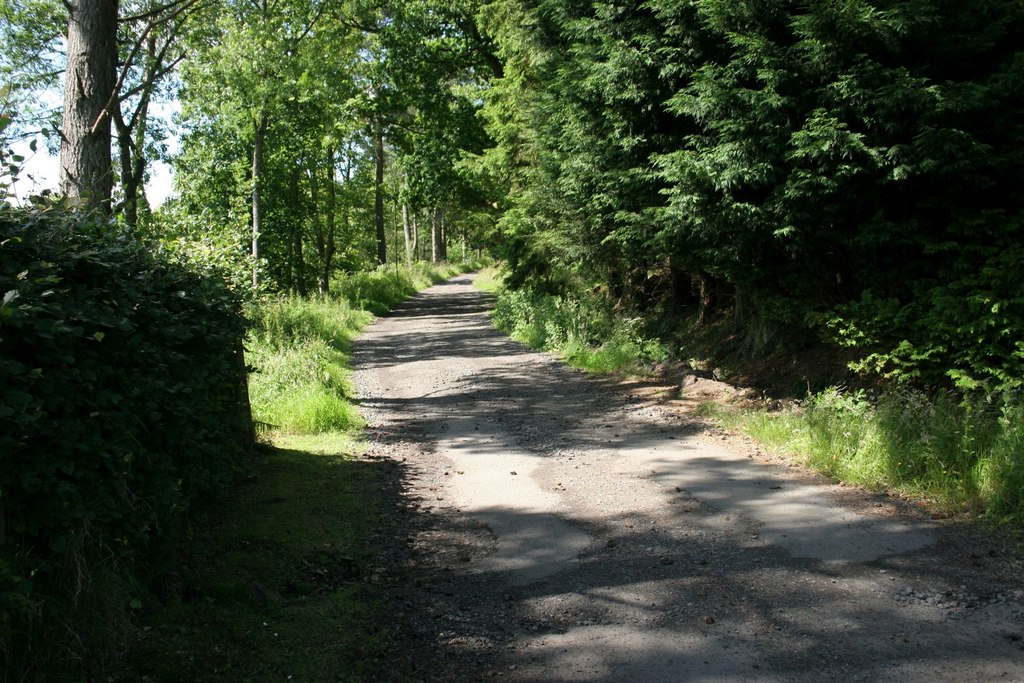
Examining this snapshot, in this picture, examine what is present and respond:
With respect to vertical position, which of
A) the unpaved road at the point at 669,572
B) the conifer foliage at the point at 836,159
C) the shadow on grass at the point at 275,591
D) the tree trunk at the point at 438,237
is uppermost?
the tree trunk at the point at 438,237

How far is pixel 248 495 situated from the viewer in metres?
6.94

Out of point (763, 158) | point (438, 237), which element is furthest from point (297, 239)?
point (438, 237)

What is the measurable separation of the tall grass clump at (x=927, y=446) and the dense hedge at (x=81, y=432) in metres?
5.52

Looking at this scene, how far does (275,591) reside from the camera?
5059 millimetres

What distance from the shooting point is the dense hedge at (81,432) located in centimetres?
306

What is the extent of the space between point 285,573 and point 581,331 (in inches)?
455

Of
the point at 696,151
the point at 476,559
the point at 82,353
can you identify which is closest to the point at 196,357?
the point at 82,353

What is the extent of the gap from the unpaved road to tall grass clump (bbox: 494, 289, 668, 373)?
4725mm

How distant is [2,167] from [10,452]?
155 centimetres

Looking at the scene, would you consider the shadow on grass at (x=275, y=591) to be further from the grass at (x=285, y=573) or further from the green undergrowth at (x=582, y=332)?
the green undergrowth at (x=582, y=332)

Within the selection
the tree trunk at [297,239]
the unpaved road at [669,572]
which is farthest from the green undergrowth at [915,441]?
the tree trunk at [297,239]

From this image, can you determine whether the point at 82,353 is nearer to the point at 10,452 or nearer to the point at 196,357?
the point at 10,452

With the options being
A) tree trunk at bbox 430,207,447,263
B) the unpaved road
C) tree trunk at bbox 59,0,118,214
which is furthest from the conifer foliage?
tree trunk at bbox 430,207,447,263

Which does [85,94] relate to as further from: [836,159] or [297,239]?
[297,239]
